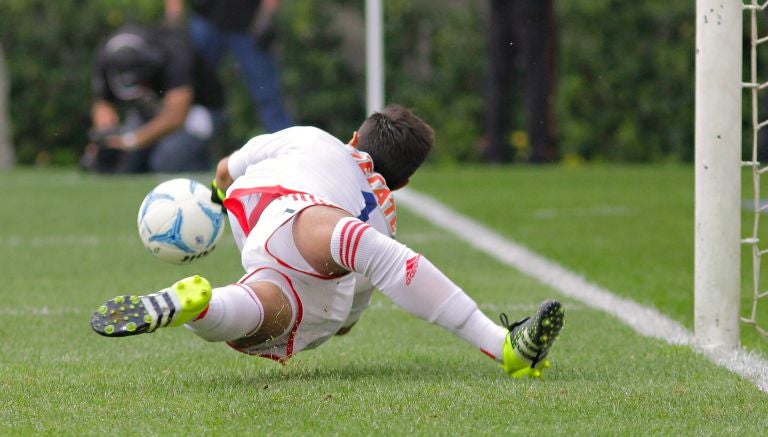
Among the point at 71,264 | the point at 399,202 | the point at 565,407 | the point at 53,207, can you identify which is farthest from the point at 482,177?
the point at 565,407

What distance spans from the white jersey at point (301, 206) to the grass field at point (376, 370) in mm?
146

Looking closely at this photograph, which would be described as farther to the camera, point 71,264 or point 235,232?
point 71,264

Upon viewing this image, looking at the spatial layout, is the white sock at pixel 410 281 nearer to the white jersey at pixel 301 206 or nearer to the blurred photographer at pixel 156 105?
the white jersey at pixel 301 206

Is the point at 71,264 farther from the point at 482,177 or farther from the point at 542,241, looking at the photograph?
the point at 482,177

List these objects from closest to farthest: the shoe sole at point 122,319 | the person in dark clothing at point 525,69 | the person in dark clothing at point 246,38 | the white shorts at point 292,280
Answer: the shoe sole at point 122,319
the white shorts at point 292,280
the person in dark clothing at point 246,38
the person in dark clothing at point 525,69

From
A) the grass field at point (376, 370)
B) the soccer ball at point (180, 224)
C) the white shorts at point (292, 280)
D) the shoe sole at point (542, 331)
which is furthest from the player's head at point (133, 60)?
the shoe sole at point (542, 331)

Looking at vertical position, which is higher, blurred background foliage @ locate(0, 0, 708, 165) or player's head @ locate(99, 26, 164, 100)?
player's head @ locate(99, 26, 164, 100)

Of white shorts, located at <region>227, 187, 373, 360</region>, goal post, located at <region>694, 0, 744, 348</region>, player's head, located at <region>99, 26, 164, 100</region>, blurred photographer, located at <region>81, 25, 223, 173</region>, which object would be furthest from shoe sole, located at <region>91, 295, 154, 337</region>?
player's head, located at <region>99, 26, 164, 100</region>

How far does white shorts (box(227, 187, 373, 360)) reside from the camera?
3.37 m

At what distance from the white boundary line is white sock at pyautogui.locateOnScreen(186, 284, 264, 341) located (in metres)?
1.17

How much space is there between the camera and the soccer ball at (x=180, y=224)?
3.85 metres

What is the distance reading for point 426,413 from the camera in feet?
9.39

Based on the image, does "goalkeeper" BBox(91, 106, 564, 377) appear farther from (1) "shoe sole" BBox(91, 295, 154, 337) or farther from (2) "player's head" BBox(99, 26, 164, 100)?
(2) "player's head" BBox(99, 26, 164, 100)

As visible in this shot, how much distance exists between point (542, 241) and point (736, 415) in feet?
13.9
